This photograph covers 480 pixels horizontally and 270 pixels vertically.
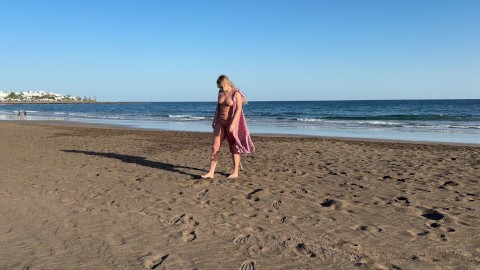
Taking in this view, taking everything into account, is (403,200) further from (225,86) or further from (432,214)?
(225,86)

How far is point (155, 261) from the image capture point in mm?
3059

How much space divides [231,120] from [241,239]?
9.50 feet

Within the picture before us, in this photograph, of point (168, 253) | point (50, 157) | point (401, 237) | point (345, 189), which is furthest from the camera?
point (50, 157)

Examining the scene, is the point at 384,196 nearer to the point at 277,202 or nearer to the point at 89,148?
the point at 277,202

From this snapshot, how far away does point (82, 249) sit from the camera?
10.9 feet

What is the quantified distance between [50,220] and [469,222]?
14.5ft

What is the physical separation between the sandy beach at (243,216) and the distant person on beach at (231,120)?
20.7 inches

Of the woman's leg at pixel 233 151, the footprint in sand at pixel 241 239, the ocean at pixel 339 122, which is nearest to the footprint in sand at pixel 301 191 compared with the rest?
the woman's leg at pixel 233 151

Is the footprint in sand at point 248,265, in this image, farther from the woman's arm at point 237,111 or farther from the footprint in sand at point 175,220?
the woman's arm at point 237,111

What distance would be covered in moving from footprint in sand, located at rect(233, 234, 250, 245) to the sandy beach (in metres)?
0.02

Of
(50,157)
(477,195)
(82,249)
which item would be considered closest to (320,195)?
(477,195)

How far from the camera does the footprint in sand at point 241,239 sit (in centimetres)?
344

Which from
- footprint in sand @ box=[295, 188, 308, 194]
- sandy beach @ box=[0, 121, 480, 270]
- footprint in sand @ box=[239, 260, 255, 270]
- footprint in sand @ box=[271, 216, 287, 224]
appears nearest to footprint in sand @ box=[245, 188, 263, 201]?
sandy beach @ box=[0, 121, 480, 270]

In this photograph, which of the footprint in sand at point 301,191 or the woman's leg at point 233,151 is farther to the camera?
the woman's leg at point 233,151
